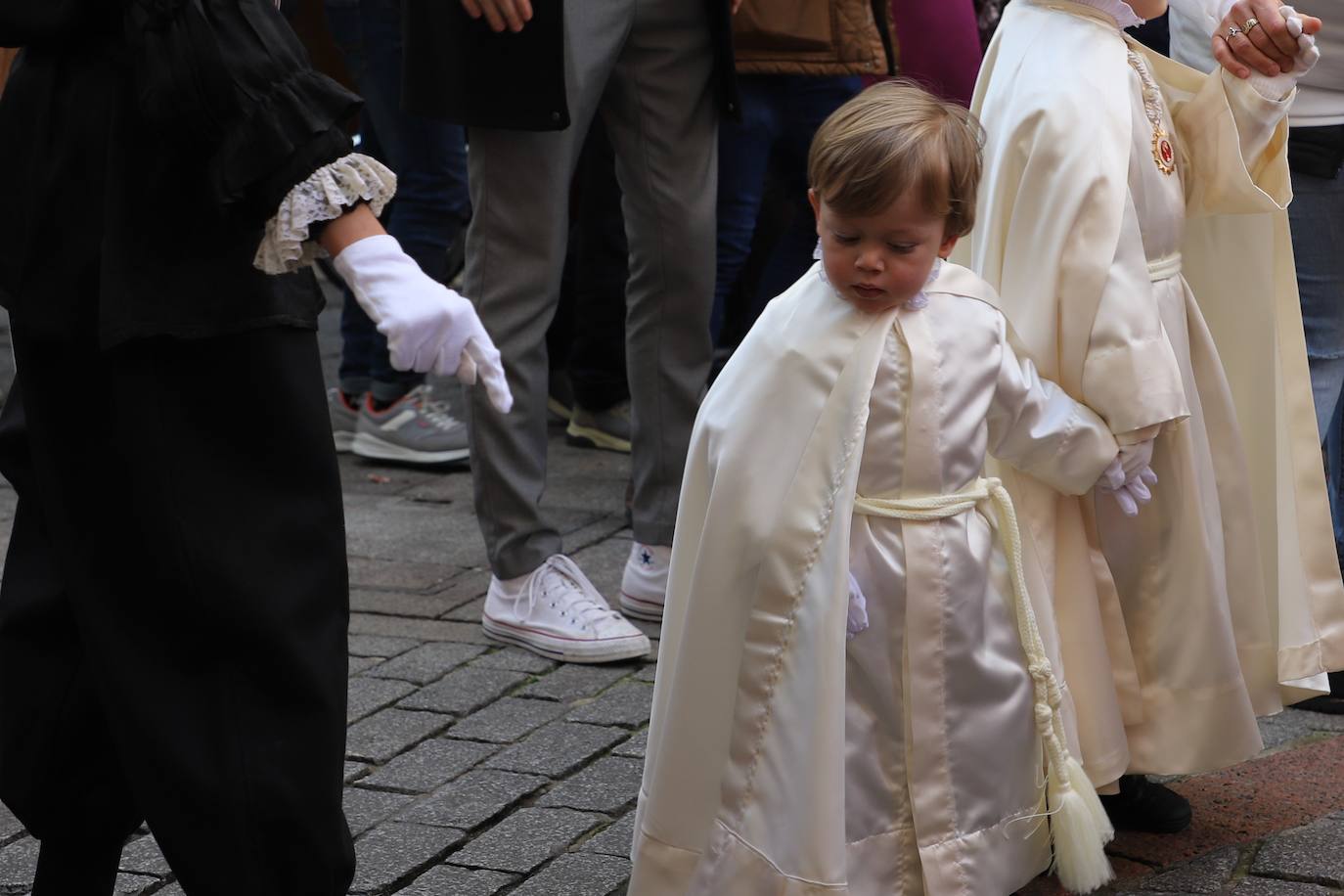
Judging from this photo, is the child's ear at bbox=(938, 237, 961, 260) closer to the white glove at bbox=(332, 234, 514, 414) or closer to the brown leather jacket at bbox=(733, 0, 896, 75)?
the white glove at bbox=(332, 234, 514, 414)

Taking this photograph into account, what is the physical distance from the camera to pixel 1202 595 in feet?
9.20

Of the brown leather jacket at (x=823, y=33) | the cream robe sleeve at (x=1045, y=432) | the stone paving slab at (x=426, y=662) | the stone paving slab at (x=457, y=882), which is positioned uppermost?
the brown leather jacket at (x=823, y=33)

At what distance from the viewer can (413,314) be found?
5.86 feet

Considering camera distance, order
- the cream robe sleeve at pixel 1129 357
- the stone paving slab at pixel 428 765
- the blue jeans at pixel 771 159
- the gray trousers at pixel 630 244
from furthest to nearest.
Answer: the blue jeans at pixel 771 159, the gray trousers at pixel 630 244, the stone paving slab at pixel 428 765, the cream robe sleeve at pixel 1129 357

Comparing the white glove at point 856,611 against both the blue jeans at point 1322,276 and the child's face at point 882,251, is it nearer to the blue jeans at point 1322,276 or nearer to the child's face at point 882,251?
the child's face at point 882,251

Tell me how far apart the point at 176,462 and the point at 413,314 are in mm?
379

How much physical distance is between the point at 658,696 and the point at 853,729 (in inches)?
11.2

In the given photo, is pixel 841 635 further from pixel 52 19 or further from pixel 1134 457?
pixel 52 19

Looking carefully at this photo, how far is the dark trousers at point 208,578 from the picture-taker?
198cm

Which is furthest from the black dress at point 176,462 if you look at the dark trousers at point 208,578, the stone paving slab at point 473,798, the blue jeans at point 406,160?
the blue jeans at point 406,160

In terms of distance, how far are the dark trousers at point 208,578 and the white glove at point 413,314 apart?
0.74 ft

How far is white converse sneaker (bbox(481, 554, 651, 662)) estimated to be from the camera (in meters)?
3.64

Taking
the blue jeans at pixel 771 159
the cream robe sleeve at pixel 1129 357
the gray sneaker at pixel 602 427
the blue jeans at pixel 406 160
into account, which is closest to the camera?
the cream robe sleeve at pixel 1129 357

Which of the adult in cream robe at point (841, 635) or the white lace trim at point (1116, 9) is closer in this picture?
the adult in cream robe at point (841, 635)
